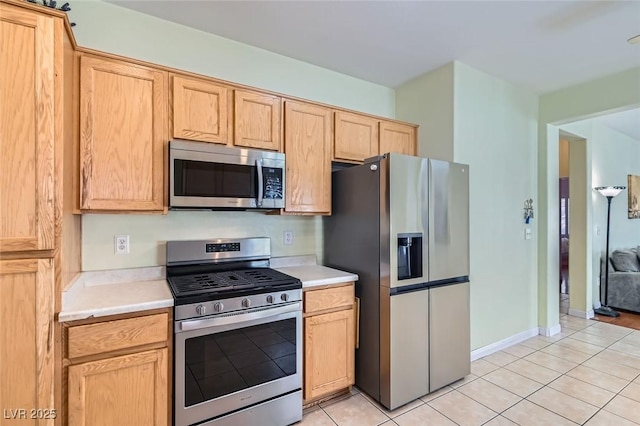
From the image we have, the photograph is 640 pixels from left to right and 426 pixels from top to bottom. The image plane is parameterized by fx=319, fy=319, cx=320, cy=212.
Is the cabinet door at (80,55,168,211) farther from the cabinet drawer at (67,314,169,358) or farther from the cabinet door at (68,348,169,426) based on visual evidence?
the cabinet door at (68,348,169,426)

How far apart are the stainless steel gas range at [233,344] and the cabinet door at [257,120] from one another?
840 millimetres

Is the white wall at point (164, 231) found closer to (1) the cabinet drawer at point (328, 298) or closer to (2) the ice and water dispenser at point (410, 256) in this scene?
(1) the cabinet drawer at point (328, 298)

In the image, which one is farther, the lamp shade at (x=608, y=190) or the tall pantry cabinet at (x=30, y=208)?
the lamp shade at (x=608, y=190)

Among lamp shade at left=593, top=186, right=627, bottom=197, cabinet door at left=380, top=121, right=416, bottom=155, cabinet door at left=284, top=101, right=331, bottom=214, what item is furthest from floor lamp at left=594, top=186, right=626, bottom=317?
cabinet door at left=284, top=101, right=331, bottom=214

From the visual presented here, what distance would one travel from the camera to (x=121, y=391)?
1568 millimetres

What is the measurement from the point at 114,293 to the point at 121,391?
19.9 inches

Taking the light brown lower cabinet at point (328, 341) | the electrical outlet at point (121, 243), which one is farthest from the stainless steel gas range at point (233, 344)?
the electrical outlet at point (121, 243)

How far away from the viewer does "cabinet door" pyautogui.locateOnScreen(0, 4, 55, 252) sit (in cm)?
133

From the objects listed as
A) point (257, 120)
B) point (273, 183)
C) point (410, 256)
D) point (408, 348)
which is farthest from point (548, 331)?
point (257, 120)

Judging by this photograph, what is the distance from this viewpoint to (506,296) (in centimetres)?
326

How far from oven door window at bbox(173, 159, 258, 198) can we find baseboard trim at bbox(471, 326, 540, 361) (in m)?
2.52

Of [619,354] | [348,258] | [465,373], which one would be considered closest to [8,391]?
[348,258]

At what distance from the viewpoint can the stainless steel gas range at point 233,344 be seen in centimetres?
171

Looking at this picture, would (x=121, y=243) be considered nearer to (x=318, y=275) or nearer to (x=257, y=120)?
(x=257, y=120)
